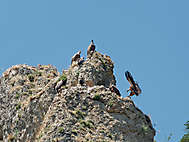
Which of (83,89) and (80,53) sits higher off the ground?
(80,53)

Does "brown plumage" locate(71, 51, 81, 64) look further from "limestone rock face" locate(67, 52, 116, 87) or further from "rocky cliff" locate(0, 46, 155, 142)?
"limestone rock face" locate(67, 52, 116, 87)

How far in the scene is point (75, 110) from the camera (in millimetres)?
40156

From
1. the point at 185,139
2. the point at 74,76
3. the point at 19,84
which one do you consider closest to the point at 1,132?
the point at 19,84

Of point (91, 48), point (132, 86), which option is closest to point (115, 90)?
point (132, 86)

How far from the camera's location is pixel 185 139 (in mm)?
50156

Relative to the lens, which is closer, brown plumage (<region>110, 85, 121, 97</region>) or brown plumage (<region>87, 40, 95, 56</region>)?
brown plumage (<region>110, 85, 121, 97</region>)

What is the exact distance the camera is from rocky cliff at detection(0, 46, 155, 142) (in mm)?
38906

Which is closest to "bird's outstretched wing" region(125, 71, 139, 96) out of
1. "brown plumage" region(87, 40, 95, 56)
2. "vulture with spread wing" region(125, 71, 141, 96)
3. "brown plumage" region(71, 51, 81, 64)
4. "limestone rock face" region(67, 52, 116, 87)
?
"vulture with spread wing" region(125, 71, 141, 96)

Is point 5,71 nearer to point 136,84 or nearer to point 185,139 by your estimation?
point 136,84

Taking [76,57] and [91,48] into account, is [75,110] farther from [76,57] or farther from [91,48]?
[91,48]

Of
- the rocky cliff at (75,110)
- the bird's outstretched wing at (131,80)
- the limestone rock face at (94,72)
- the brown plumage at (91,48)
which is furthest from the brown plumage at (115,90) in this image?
the brown plumage at (91,48)

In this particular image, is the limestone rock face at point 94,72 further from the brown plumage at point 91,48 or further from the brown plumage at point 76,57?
the brown plumage at point 76,57

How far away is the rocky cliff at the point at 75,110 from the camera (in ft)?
128

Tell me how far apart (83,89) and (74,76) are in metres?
2.19
